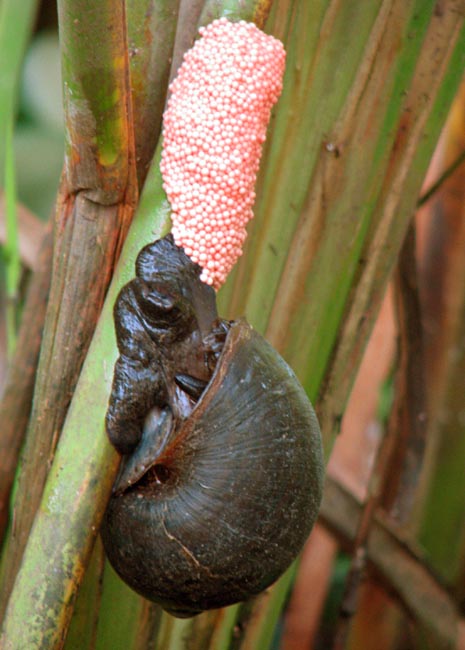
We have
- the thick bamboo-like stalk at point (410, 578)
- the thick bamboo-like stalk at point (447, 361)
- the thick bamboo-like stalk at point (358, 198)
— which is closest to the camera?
the thick bamboo-like stalk at point (358, 198)

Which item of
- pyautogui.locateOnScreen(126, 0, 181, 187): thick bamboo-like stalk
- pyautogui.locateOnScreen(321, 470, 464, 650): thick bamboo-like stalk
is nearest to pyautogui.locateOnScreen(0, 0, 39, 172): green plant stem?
pyautogui.locateOnScreen(126, 0, 181, 187): thick bamboo-like stalk

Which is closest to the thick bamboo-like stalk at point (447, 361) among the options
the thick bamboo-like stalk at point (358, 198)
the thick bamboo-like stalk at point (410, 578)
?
the thick bamboo-like stalk at point (410, 578)

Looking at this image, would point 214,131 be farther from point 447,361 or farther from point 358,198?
point 447,361

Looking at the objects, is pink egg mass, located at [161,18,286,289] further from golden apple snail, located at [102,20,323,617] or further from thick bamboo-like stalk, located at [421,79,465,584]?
thick bamboo-like stalk, located at [421,79,465,584]

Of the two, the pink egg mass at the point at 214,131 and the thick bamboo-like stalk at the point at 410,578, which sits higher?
the pink egg mass at the point at 214,131

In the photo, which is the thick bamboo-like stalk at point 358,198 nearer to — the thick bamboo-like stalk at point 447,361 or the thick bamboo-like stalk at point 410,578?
the thick bamboo-like stalk at point 410,578

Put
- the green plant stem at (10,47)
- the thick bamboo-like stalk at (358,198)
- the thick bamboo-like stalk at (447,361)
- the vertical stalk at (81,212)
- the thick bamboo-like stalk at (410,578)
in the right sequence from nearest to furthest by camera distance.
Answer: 1. the vertical stalk at (81,212)
2. the thick bamboo-like stalk at (358,198)
3. the green plant stem at (10,47)
4. the thick bamboo-like stalk at (410,578)
5. the thick bamboo-like stalk at (447,361)
